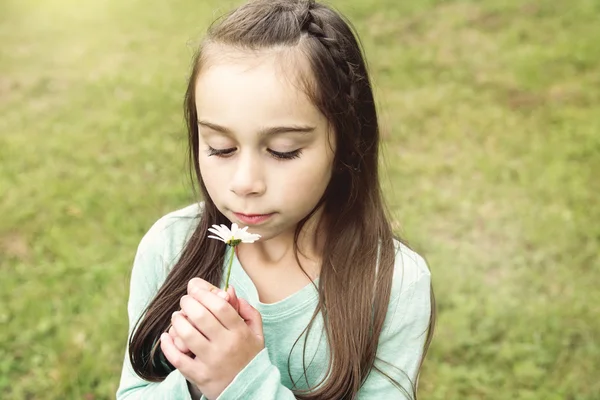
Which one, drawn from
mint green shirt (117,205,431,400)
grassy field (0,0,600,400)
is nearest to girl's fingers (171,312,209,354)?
mint green shirt (117,205,431,400)

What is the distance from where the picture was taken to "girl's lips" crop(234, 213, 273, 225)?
150cm

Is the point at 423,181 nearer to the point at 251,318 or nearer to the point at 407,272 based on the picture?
the point at 407,272

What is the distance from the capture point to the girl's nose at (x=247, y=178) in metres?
1.44

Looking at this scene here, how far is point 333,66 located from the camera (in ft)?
5.06

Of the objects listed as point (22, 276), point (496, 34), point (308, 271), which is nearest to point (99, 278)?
point (22, 276)

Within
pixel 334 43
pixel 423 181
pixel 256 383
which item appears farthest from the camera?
pixel 423 181

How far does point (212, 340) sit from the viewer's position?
138 centimetres

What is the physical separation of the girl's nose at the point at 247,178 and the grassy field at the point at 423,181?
2.27 ft

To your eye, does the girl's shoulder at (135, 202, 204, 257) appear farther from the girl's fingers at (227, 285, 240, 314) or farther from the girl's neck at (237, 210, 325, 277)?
the girl's fingers at (227, 285, 240, 314)

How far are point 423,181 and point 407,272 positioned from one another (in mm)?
2448

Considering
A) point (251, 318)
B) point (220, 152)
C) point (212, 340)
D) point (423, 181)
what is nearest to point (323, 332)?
point (251, 318)

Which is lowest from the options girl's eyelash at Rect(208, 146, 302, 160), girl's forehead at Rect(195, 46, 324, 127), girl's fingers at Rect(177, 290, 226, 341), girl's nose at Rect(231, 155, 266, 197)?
girl's fingers at Rect(177, 290, 226, 341)

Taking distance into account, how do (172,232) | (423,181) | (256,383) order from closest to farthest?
(256,383) < (172,232) < (423,181)

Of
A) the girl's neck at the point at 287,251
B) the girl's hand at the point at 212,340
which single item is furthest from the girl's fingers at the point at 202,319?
the girl's neck at the point at 287,251
